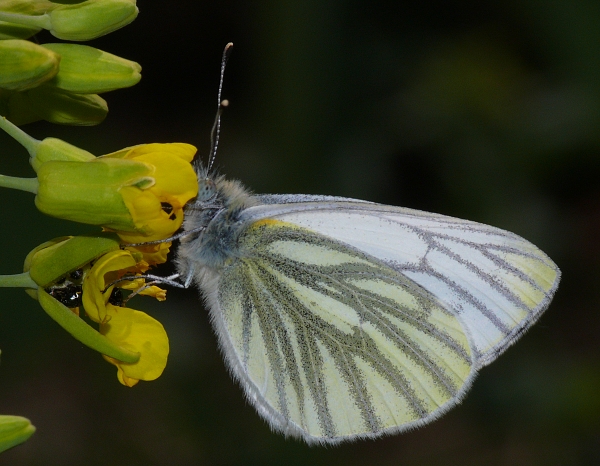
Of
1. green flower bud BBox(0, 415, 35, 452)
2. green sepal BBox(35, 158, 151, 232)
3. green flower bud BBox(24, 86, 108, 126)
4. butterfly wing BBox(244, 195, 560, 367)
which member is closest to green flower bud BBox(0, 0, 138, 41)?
green flower bud BBox(24, 86, 108, 126)

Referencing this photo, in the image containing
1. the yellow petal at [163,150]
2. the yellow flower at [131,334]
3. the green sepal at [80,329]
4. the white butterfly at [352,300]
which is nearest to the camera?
the green sepal at [80,329]

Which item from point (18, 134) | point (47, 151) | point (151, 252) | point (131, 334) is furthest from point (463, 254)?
point (18, 134)

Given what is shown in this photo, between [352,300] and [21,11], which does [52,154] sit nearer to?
[21,11]

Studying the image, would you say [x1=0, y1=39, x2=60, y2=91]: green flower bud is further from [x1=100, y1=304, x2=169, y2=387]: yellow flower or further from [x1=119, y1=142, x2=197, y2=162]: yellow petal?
[x1=100, y1=304, x2=169, y2=387]: yellow flower

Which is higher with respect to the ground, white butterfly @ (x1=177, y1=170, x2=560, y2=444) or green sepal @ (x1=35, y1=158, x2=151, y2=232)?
green sepal @ (x1=35, y1=158, x2=151, y2=232)

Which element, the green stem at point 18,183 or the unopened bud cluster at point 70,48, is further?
the unopened bud cluster at point 70,48

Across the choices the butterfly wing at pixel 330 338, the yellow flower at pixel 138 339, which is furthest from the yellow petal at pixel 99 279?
the butterfly wing at pixel 330 338

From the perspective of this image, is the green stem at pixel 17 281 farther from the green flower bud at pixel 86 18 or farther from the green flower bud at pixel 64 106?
the green flower bud at pixel 86 18
